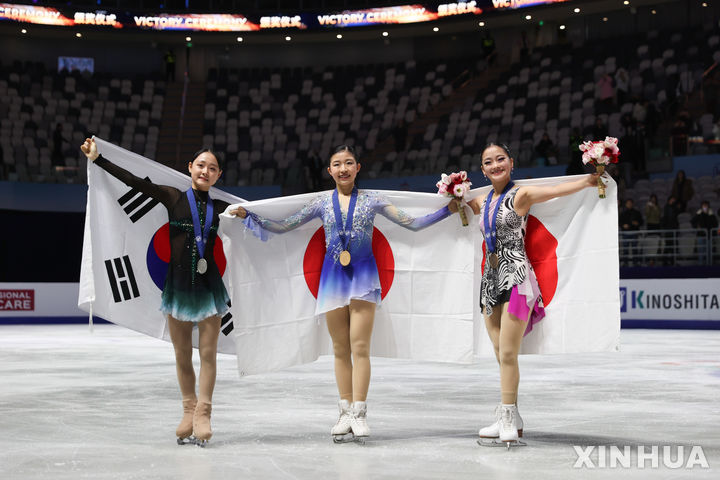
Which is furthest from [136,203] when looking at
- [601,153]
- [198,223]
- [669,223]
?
[669,223]

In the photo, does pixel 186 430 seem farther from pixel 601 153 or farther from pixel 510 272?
pixel 601 153

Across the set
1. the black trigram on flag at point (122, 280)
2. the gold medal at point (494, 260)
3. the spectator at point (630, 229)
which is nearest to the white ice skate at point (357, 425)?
the gold medal at point (494, 260)

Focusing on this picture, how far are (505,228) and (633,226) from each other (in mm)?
14764

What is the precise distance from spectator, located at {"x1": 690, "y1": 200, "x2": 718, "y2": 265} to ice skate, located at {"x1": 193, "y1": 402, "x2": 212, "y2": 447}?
1512 centimetres

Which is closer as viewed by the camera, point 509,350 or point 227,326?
point 509,350

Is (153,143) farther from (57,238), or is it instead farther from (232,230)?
(232,230)

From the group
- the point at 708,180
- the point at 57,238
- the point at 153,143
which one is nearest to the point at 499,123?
the point at 708,180

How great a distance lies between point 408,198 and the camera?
657 cm

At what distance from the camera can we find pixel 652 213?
19688 mm

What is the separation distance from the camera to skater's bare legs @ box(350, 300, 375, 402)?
5984 mm

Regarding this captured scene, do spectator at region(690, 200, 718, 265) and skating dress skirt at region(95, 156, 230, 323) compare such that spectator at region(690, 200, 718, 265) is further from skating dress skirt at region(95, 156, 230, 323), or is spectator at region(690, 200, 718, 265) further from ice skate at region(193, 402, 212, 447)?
ice skate at region(193, 402, 212, 447)

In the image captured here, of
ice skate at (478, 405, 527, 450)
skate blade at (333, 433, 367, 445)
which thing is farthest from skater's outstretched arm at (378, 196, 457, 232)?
skate blade at (333, 433, 367, 445)

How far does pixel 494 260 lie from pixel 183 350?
202cm

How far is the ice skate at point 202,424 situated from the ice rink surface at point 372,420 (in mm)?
62
